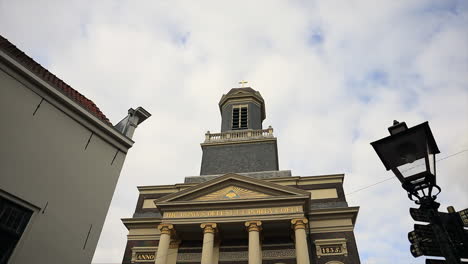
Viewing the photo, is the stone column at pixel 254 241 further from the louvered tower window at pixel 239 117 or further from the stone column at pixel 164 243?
the louvered tower window at pixel 239 117

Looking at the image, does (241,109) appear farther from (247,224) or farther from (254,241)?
(254,241)

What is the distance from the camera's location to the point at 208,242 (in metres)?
17.6

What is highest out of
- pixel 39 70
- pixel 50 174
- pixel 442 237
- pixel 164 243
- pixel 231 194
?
pixel 231 194

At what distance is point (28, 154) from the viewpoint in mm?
7430

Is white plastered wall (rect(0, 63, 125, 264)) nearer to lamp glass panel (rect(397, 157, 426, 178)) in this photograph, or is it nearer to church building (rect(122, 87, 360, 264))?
lamp glass panel (rect(397, 157, 426, 178))

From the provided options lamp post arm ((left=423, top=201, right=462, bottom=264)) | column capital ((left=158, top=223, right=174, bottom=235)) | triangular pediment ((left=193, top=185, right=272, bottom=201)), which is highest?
triangular pediment ((left=193, top=185, right=272, bottom=201))

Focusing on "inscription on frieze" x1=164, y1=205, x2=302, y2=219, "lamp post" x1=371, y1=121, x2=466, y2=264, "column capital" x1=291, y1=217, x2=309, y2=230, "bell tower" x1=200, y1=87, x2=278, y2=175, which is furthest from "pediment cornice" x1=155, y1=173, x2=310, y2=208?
"lamp post" x1=371, y1=121, x2=466, y2=264

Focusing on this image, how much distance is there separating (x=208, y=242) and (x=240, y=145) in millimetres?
10910

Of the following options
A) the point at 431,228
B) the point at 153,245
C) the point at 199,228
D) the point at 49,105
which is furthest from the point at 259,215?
the point at 431,228

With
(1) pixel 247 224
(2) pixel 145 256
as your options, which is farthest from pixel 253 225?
(2) pixel 145 256

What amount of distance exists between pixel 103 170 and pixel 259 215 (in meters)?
11.4

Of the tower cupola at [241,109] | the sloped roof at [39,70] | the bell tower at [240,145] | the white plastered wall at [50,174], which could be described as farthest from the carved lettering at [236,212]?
the tower cupola at [241,109]

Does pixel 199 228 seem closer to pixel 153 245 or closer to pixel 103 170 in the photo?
pixel 153 245

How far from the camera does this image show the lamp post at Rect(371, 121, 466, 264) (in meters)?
3.87
